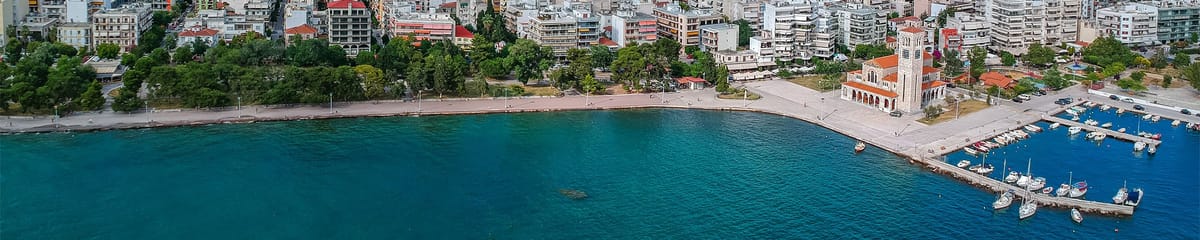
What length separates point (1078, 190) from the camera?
37156 mm

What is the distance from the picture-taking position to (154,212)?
34.6 meters

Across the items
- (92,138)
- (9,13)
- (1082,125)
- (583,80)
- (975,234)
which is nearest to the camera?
(975,234)

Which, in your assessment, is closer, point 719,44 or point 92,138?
point 92,138

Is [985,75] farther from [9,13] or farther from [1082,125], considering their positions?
[9,13]

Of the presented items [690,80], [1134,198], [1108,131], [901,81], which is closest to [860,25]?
[690,80]

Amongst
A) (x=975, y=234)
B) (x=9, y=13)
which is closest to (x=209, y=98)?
(x=9, y=13)

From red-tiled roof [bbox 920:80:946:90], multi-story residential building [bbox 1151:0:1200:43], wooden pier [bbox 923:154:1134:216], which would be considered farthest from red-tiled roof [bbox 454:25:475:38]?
multi-story residential building [bbox 1151:0:1200:43]

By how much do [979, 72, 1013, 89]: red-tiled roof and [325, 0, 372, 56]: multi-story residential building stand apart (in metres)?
29.9

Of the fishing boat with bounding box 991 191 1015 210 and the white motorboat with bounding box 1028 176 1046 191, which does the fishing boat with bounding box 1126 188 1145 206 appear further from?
the fishing boat with bounding box 991 191 1015 210

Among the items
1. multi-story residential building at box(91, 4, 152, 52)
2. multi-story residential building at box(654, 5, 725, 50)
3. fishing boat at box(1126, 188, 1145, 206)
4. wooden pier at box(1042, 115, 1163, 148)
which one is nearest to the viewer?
fishing boat at box(1126, 188, 1145, 206)

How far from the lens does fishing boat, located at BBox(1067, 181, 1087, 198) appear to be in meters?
37.0

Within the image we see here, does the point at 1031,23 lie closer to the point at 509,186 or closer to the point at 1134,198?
the point at 1134,198

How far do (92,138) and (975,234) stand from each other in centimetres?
3061

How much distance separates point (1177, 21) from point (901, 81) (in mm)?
26217
